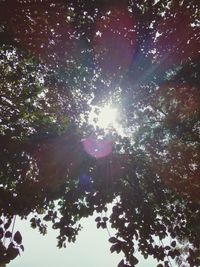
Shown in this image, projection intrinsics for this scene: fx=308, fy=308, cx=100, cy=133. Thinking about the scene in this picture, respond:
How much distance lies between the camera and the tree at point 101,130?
5527 millimetres

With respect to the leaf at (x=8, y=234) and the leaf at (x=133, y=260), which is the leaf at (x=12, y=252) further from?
the leaf at (x=133, y=260)

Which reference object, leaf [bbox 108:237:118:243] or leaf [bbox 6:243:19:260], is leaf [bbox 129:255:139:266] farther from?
leaf [bbox 6:243:19:260]

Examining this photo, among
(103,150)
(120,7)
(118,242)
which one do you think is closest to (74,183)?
(103,150)

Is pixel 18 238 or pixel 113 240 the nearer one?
pixel 18 238

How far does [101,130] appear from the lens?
6.18 metres

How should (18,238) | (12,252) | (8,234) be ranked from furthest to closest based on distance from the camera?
(8,234) < (18,238) < (12,252)

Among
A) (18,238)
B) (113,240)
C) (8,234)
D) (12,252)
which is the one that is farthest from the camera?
(113,240)

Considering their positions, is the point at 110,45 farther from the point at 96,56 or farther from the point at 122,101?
the point at 122,101

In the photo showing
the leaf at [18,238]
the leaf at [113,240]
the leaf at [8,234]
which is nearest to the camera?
the leaf at [18,238]

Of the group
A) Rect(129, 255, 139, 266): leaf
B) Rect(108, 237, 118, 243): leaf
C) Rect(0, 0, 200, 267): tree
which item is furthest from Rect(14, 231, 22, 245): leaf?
Rect(129, 255, 139, 266): leaf

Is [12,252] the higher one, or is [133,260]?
[12,252]

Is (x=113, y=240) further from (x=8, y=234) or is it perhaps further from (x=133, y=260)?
(x=8, y=234)

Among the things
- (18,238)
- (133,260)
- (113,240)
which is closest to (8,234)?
(18,238)

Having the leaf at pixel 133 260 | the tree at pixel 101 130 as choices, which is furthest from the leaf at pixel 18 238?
the leaf at pixel 133 260
